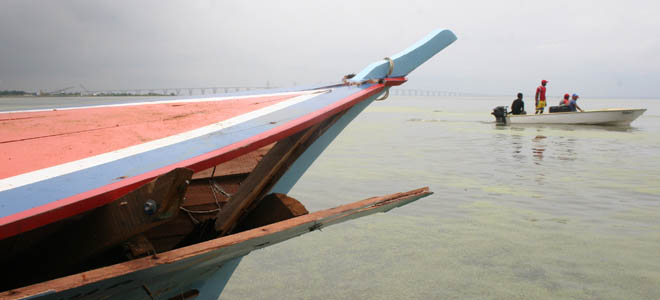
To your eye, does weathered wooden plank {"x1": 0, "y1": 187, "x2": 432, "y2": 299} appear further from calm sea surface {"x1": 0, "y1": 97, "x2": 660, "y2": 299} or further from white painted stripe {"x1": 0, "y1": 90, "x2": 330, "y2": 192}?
calm sea surface {"x1": 0, "y1": 97, "x2": 660, "y2": 299}

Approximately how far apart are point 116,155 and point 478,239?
3638 mm

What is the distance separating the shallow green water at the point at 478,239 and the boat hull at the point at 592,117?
7.99 meters

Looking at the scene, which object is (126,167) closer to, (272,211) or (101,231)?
(101,231)

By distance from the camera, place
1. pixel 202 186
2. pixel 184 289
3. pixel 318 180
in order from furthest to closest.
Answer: pixel 318 180 → pixel 202 186 → pixel 184 289

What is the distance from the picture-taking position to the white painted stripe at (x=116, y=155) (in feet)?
5.03

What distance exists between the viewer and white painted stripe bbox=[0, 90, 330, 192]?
60.4 inches

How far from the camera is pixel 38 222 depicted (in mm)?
1360

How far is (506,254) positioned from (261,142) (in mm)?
3023

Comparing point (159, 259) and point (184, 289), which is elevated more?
point (159, 259)

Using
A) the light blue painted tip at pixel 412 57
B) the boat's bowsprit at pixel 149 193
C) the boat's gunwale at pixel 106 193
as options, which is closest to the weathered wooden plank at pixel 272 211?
the boat's bowsprit at pixel 149 193

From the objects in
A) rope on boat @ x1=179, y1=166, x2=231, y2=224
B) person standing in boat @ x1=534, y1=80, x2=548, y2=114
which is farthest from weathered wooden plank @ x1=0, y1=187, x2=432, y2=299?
person standing in boat @ x1=534, y1=80, x2=548, y2=114

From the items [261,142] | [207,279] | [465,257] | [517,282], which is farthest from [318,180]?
[261,142]

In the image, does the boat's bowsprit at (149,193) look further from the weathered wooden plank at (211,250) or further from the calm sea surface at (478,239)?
the calm sea surface at (478,239)

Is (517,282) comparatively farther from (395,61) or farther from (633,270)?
(395,61)
